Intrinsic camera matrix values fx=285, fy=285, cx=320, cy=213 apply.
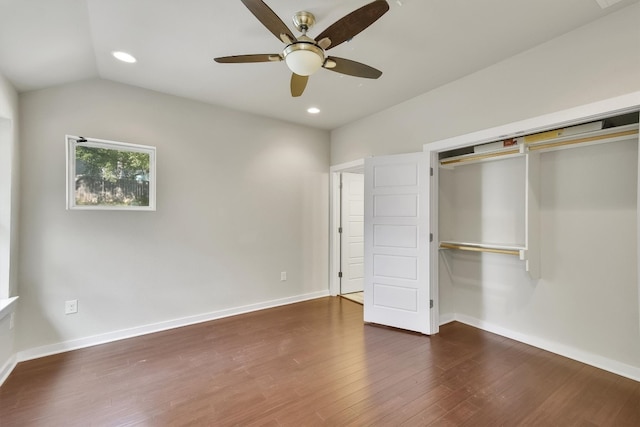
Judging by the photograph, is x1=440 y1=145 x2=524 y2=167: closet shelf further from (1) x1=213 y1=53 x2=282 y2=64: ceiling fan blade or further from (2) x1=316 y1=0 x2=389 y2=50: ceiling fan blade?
(1) x1=213 y1=53 x2=282 y2=64: ceiling fan blade

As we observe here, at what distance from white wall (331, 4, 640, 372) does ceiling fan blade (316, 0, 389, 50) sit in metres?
1.84

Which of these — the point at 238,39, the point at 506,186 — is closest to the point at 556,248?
the point at 506,186

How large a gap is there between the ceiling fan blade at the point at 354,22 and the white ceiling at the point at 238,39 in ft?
1.21

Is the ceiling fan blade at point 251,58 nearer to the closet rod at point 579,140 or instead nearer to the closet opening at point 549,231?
the closet opening at point 549,231

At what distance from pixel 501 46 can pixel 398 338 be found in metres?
3.00

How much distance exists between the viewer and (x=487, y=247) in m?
3.17

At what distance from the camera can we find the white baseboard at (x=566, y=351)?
94.1 inches

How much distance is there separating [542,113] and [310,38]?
6.89 ft

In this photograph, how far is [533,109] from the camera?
2.51 meters

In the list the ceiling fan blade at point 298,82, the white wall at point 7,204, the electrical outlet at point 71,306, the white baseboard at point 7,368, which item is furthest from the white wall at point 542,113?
the white baseboard at point 7,368

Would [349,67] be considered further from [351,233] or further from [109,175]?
[351,233]

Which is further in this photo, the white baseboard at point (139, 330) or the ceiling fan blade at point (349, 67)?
the white baseboard at point (139, 330)

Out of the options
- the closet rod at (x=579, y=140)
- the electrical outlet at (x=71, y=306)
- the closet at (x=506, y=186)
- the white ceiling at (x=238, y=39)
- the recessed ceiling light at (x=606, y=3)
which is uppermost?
the recessed ceiling light at (x=606, y=3)

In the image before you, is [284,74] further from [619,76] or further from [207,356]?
[207,356]
